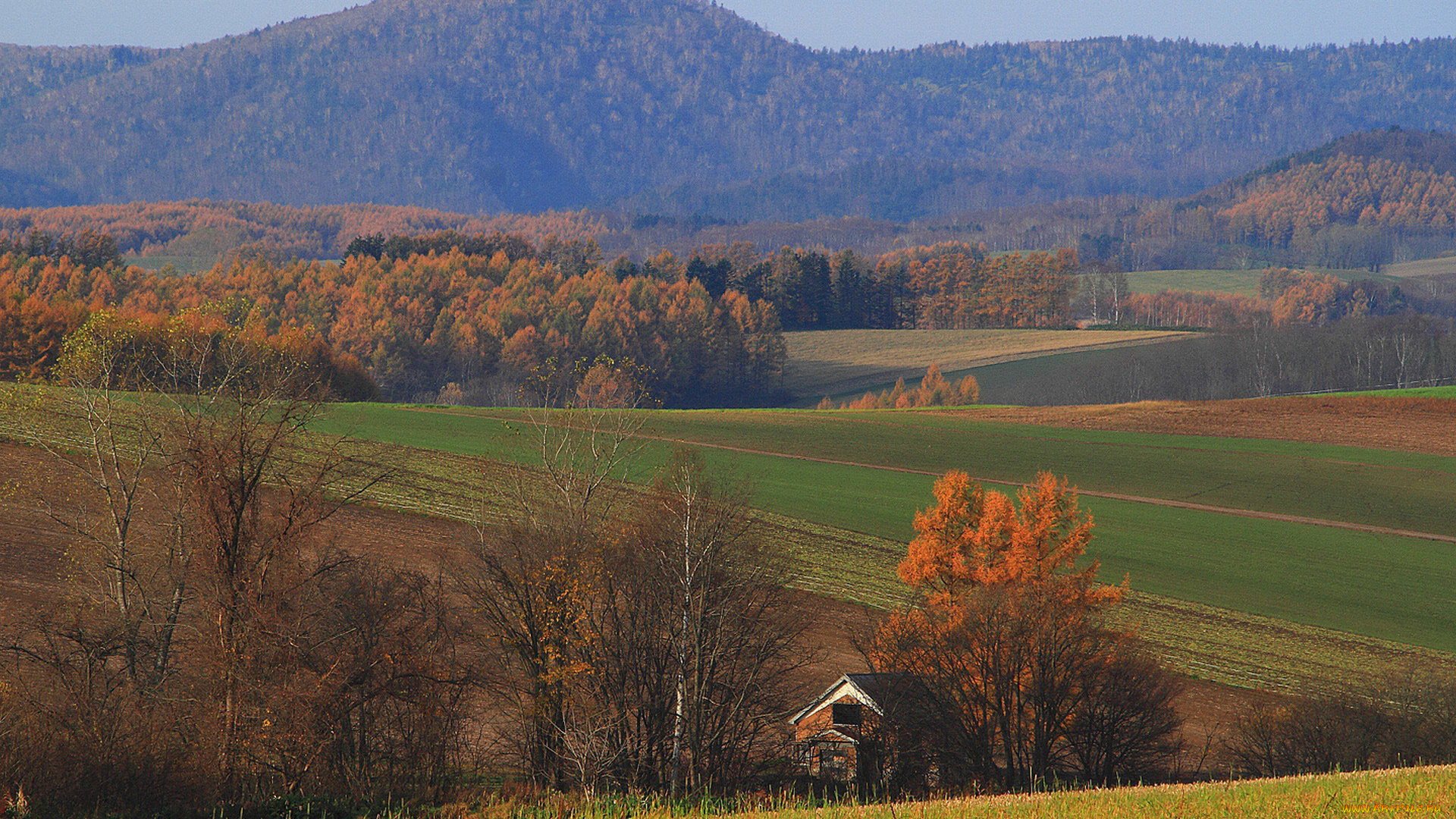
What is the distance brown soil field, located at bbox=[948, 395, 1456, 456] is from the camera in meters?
68.9

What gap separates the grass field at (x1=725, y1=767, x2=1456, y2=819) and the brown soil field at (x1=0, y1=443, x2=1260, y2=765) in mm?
12640

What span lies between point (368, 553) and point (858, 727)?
Result: 1758 cm

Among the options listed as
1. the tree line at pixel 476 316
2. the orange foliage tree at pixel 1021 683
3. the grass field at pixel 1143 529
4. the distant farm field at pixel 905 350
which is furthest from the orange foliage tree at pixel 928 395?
the orange foliage tree at pixel 1021 683

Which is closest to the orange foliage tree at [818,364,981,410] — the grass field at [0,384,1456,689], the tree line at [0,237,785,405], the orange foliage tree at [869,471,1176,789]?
the tree line at [0,237,785,405]

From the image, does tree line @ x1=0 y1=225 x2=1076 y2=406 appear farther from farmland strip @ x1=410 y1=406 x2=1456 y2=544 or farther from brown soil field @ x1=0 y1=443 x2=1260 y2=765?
brown soil field @ x1=0 y1=443 x2=1260 y2=765

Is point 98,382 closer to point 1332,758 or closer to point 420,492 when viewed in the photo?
point 420,492

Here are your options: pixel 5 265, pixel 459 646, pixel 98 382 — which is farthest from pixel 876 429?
pixel 5 265

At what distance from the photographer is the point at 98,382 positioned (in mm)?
29500

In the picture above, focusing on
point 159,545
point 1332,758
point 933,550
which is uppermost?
point 159,545

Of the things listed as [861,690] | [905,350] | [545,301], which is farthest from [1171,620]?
[545,301]

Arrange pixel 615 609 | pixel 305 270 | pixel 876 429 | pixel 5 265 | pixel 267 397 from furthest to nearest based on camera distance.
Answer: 1. pixel 305 270
2. pixel 5 265
3. pixel 876 429
4. pixel 615 609
5. pixel 267 397

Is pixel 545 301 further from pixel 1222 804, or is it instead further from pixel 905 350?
pixel 1222 804

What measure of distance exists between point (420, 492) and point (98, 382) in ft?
57.8

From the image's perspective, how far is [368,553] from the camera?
36.3 meters
